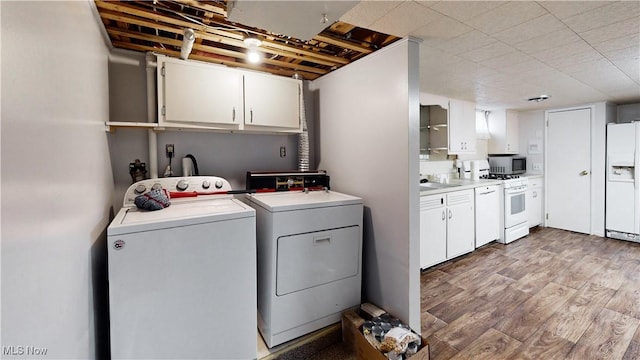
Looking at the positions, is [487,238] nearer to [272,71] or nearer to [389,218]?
[389,218]

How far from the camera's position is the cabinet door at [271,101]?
2244 millimetres

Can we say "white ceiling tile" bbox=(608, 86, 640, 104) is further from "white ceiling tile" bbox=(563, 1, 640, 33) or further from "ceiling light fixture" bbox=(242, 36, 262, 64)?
"ceiling light fixture" bbox=(242, 36, 262, 64)

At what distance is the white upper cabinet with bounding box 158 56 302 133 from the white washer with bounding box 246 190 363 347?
2.19 feet

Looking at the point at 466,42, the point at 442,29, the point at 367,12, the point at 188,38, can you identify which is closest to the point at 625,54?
the point at 466,42

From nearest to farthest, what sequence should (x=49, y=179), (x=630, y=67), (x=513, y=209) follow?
(x=49, y=179), (x=630, y=67), (x=513, y=209)

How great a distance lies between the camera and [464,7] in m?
1.47

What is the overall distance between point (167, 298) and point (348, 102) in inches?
73.6

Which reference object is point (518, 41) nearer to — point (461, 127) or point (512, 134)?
point (461, 127)

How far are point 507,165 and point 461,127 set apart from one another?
59.2 inches

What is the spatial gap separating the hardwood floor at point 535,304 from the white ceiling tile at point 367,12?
6.93 feet

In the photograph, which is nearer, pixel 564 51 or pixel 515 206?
pixel 564 51

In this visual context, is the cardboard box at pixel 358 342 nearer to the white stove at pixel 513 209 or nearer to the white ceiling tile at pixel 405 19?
the white ceiling tile at pixel 405 19

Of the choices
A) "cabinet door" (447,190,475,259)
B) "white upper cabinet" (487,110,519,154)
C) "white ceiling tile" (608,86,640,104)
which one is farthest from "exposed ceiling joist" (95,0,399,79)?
"white upper cabinet" (487,110,519,154)

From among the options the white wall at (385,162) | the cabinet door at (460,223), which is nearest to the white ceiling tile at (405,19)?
the white wall at (385,162)
